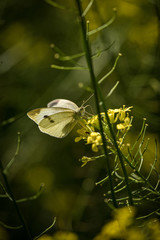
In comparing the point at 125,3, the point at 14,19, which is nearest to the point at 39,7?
the point at 14,19

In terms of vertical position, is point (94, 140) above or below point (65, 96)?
above

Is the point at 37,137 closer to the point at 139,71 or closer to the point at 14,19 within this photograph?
the point at 139,71

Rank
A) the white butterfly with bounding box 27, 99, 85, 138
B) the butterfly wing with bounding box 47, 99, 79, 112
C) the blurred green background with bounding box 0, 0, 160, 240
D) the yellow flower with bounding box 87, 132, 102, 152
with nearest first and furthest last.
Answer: the yellow flower with bounding box 87, 132, 102, 152, the white butterfly with bounding box 27, 99, 85, 138, the butterfly wing with bounding box 47, 99, 79, 112, the blurred green background with bounding box 0, 0, 160, 240

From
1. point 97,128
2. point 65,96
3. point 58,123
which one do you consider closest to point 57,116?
point 58,123

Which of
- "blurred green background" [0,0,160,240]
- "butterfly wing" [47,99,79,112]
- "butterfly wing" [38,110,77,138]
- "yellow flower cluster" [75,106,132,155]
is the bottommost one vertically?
"blurred green background" [0,0,160,240]

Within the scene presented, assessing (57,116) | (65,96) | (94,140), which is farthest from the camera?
(65,96)

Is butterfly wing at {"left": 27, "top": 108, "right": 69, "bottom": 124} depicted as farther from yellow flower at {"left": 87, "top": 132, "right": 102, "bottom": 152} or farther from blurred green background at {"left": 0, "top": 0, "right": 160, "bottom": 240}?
blurred green background at {"left": 0, "top": 0, "right": 160, "bottom": 240}

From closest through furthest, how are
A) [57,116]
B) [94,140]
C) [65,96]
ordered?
[94,140] → [57,116] → [65,96]

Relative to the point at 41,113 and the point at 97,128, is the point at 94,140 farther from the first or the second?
the point at 41,113

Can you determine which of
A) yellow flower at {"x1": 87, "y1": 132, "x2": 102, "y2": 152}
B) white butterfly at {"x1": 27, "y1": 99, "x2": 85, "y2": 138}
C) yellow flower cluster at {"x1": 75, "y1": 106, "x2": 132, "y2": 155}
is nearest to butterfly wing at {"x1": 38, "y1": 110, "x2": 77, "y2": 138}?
white butterfly at {"x1": 27, "y1": 99, "x2": 85, "y2": 138}
